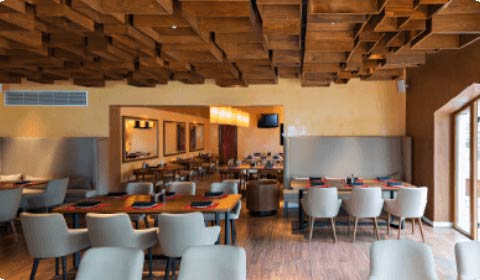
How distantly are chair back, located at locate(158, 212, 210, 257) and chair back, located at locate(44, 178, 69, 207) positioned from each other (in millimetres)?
3834

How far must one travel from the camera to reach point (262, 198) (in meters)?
7.45

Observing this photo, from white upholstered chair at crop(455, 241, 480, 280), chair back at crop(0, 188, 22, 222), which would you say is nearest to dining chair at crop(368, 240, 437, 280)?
white upholstered chair at crop(455, 241, 480, 280)

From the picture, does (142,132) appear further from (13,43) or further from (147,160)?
(13,43)

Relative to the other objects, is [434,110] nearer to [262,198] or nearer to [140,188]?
[262,198]

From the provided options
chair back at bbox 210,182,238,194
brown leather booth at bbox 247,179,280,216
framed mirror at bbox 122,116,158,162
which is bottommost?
brown leather booth at bbox 247,179,280,216

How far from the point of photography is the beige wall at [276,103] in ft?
26.3

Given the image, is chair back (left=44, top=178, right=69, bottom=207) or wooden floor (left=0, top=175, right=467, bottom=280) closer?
wooden floor (left=0, top=175, right=467, bottom=280)

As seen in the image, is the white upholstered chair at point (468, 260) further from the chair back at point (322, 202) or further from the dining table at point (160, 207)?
the chair back at point (322, 202)

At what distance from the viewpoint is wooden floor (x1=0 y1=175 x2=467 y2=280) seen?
446cm

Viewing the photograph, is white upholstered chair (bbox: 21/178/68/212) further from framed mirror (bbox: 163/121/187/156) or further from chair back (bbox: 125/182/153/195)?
framed mirror (bbox: 163/121/187/156)

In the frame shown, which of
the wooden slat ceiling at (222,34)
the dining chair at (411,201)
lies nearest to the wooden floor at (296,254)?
the dining chair at (411,201)

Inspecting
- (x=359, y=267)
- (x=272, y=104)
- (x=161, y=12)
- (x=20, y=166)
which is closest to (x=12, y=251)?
(x=20, y=166)

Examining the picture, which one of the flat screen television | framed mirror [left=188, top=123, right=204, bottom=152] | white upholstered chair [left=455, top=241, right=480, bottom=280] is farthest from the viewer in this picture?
framed mirror [left=188, top=123, right=204, bottom=152]

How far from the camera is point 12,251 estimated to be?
214 inches
